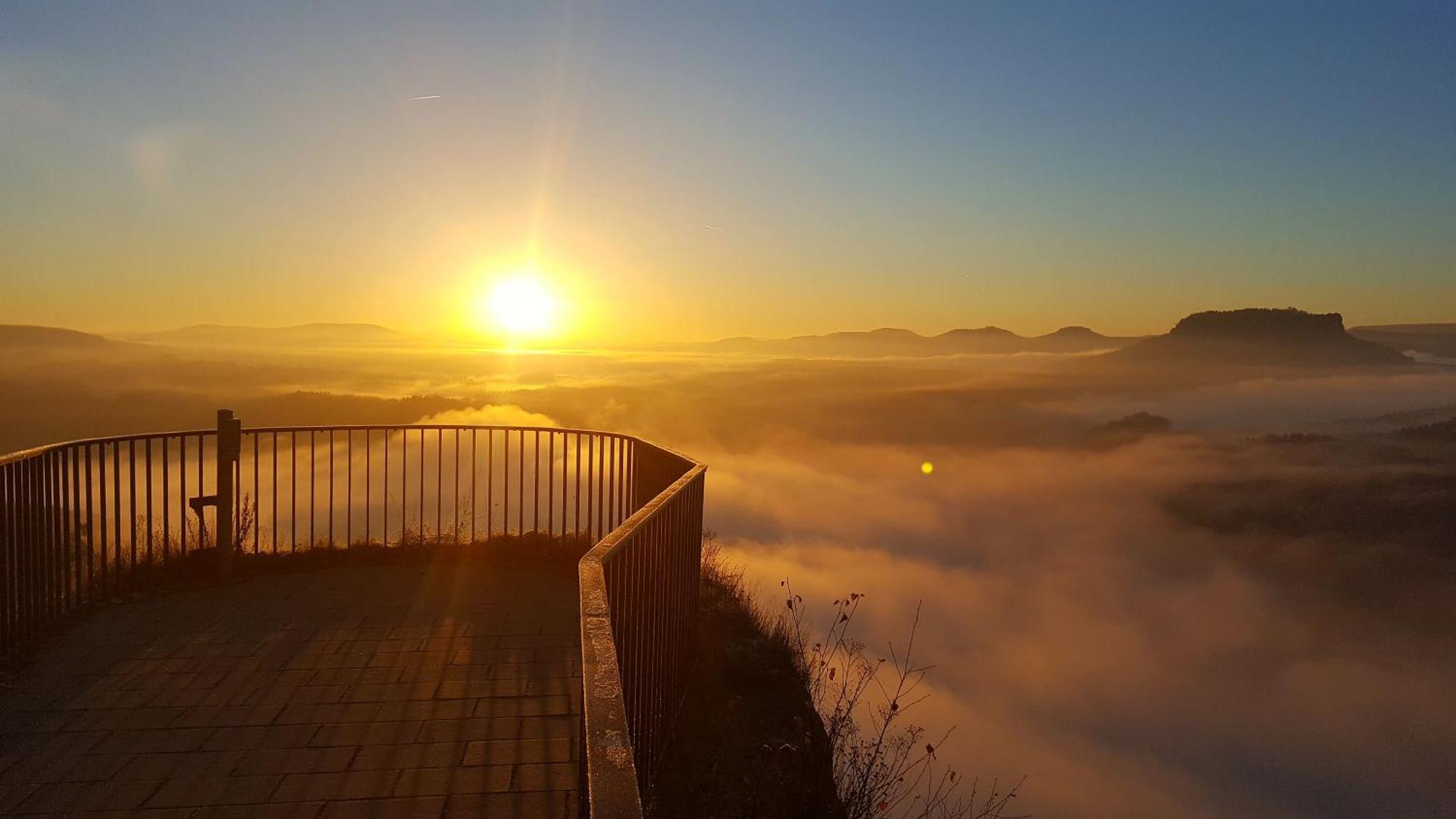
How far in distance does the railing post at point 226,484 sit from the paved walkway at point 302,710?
48 centimetres

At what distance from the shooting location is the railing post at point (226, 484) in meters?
7.42

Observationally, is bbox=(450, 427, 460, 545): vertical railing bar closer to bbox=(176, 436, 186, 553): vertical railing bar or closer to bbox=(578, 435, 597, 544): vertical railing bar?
bbox=(578, 435, 597, 544): vertical railing bar

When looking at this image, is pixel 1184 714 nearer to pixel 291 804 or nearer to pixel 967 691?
pixel 967 691

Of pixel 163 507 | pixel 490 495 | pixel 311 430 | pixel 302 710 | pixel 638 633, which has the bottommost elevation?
pixel 302 710

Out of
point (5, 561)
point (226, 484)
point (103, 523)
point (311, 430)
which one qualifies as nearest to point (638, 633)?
point (5, 561)

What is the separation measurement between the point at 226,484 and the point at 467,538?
2365mm

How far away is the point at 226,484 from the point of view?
24.4ft

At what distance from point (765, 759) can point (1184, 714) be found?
195309mm

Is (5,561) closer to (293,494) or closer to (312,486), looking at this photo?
(293,494)

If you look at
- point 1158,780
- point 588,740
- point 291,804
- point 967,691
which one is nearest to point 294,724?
point 291,804

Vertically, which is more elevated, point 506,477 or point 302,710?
point 506,477

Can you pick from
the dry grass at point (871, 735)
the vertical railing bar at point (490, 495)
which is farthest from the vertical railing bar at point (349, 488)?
the dry grass at point (871, 735)

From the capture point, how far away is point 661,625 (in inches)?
172

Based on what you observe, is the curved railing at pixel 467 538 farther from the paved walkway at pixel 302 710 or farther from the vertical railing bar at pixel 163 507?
the paved walkway at pixel 302 710
